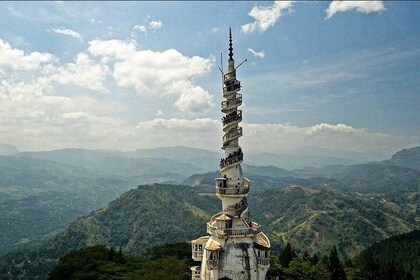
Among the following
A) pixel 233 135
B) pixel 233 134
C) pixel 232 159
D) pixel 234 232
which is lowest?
pixel 234 232

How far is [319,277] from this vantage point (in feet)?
197

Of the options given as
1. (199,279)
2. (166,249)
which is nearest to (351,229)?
(166,249)

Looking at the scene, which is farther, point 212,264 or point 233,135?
point 233,135

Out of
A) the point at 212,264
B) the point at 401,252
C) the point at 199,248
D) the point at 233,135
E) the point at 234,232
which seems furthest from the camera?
the point at 401,252

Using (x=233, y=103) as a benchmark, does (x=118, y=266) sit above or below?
below

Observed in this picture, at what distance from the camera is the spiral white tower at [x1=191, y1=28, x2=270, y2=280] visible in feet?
127

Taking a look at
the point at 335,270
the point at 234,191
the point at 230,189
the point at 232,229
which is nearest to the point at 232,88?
the point at 230,189

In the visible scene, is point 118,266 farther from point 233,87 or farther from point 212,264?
point 233,87

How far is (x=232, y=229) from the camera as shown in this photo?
3934 centimetres

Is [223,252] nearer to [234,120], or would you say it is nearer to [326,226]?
[234,120]

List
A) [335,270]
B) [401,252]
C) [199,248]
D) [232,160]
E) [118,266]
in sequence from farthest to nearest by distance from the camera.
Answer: [401,252]
[335,270]
[118,266]
[199,248]
[232,160]

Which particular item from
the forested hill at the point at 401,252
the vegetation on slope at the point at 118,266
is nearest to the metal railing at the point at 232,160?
the vegetation on slope at the point at 118,266

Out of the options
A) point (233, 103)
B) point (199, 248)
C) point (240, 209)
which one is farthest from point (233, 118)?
point (199, 248)

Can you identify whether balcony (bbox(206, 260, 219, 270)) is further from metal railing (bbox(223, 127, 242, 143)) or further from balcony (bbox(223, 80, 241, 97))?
balcony (bbox(223, 80, 241, 97))
